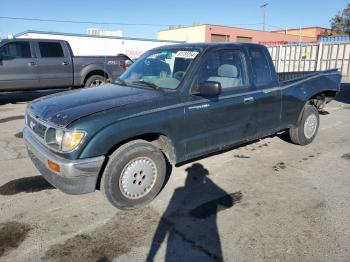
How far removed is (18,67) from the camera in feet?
32.9

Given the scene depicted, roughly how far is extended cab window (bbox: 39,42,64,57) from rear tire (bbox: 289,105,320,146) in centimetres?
804

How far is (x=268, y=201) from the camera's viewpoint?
3.92 metres

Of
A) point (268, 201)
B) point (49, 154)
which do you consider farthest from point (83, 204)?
point (268, 201)

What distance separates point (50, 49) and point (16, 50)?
1.02 meters

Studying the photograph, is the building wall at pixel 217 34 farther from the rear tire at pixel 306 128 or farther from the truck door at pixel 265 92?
the truck door at pixel 265 92

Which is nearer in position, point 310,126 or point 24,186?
point 24,186

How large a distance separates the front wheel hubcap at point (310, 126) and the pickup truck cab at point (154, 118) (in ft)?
2.24

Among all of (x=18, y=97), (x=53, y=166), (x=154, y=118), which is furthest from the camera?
(x=18, y=97)

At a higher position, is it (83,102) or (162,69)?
(162,69)

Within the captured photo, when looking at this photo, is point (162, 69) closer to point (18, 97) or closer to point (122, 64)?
point (122, 64)

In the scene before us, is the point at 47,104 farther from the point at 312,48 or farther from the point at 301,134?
the point at 312,48

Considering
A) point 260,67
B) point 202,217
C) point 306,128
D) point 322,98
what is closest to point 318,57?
point 322,98

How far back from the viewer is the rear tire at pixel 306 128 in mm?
5820

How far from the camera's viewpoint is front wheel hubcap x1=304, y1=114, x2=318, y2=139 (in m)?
5.93
